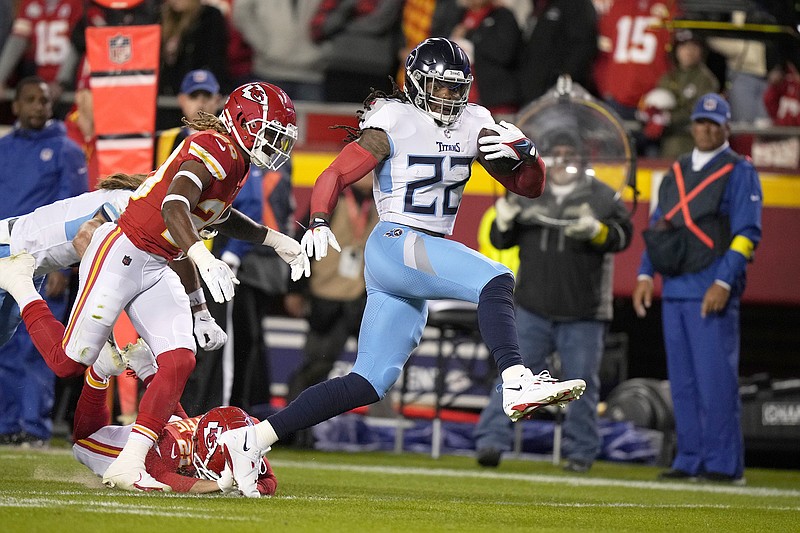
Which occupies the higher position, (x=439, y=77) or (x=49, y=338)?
(x=439, y=77)

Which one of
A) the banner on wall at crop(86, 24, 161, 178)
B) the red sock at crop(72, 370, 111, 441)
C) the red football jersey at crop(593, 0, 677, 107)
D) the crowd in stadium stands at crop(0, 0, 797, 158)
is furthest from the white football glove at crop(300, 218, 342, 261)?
the red football jersey at crop(593, 0, 677, 107)

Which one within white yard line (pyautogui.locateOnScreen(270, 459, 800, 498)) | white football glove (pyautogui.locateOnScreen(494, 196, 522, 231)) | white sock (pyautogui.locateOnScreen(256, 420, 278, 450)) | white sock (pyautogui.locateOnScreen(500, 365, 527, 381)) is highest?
white football glove (pyautogui.locateOnScreen(494, 196, 522, 231))

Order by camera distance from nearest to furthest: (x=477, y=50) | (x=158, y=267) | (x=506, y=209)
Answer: (x=158, y=267) < (x=506, y=209) < (x=477, y=50)

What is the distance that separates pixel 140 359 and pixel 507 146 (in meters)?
1.97

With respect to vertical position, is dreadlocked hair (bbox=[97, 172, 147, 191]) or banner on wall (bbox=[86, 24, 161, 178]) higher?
banner on wall (bbox=[86, 24, 161, 178])

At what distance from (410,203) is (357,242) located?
4349 millimetres

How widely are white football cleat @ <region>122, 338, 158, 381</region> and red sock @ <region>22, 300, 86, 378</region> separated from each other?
14.3 inches

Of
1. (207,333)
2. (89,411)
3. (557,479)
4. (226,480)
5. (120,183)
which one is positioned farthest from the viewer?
(557,479)

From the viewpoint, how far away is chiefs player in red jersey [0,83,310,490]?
5641 mm

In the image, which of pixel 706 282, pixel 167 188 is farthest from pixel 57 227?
pixel 706 282

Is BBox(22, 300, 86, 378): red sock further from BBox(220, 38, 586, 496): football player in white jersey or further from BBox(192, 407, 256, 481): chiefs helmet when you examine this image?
BBox(220, 38, 586, 496): football player in white jersey

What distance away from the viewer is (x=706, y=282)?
8.46 metres

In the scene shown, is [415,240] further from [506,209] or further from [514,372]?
[506,209]

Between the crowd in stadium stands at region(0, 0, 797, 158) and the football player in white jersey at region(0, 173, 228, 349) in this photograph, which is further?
the crowd in stadium stands at region(0, 0, 797, 158)
